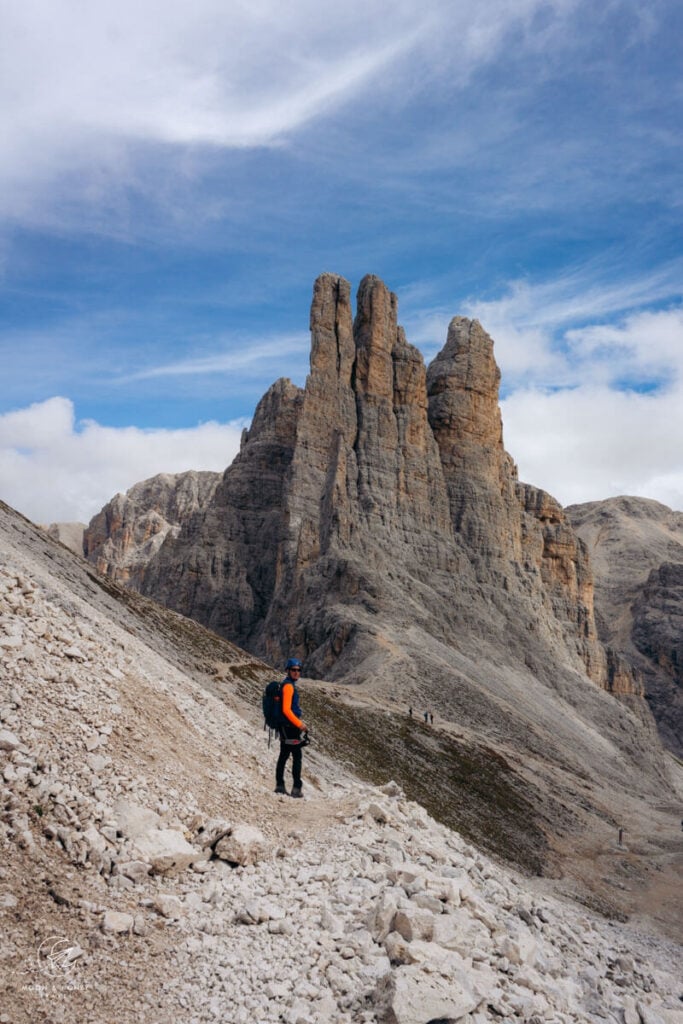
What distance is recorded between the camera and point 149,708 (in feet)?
43.4

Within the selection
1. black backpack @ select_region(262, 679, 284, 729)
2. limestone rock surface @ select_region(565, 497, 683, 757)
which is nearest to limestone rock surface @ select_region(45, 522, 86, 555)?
limestone rock surface @ select_region(565, 497, 683, 757)

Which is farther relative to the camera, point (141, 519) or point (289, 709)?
point (141, 519)

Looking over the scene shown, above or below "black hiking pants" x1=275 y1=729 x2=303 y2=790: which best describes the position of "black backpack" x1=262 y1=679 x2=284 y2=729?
above

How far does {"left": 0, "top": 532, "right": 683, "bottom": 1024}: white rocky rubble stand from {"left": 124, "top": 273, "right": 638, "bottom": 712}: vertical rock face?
60.4m

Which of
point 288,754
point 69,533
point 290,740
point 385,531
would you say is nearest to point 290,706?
point 290,740

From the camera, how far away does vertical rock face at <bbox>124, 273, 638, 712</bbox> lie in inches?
3280

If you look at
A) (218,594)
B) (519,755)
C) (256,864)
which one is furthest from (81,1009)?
(218,594)

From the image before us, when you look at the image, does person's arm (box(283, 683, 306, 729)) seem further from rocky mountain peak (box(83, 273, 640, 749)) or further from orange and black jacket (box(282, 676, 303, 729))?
rocky mountain peak (box(83, 273, 640, 749))

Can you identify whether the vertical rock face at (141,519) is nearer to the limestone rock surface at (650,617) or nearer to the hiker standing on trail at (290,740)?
the limestone rock surface at (650,617)

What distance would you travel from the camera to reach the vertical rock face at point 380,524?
83.3 meters

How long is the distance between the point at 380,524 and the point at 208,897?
80088mm

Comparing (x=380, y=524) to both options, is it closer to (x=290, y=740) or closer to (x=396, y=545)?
(x=396, y=545)

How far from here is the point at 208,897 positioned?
9.97 metres

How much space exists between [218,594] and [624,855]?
200 ft
